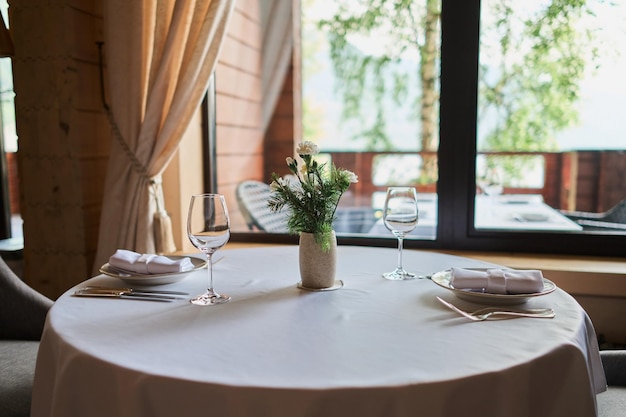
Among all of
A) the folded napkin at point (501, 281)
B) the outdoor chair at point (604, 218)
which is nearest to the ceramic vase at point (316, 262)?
the folded napkin at point (501, 281)

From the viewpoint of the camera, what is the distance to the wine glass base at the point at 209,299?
1237 millimetres

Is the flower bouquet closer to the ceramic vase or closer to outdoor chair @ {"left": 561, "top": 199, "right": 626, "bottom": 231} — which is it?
the ceramic vase

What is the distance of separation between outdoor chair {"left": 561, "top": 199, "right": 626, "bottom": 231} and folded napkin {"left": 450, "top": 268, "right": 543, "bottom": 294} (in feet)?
4.86

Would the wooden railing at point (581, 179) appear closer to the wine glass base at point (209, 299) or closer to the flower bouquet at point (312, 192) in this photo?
the flower bouquet at point (312, 192)

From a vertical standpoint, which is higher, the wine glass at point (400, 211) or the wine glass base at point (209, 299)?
the wine glass at point (400, 211)

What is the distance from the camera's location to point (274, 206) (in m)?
1.32

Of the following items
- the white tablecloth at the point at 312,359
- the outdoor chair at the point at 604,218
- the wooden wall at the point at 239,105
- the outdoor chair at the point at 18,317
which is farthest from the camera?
the wooden wall at the point at 239,105

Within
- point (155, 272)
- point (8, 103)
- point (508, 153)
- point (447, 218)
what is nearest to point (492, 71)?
point (508, 153)

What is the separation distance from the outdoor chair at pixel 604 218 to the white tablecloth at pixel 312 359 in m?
1.42

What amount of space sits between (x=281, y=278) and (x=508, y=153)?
6.37 ft

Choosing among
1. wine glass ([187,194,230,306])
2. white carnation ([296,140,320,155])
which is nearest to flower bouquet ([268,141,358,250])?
white carnation ([296,140,320,155])

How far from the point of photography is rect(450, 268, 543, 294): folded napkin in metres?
1.20

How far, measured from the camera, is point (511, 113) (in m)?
2.84

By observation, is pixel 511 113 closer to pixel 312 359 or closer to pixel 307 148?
pixel 307 148
